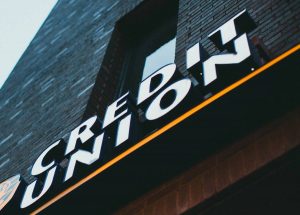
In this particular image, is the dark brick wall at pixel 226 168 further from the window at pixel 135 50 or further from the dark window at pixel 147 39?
the dark window at pixel 147 39

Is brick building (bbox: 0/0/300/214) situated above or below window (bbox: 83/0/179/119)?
above

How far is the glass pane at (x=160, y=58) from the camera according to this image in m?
6.61

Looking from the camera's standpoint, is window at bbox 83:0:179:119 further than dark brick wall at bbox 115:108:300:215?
Yes

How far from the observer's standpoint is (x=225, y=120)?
336 centimetres

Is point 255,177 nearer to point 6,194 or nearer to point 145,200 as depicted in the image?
point 145,200

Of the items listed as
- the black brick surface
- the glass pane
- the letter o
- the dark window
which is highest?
the letter o

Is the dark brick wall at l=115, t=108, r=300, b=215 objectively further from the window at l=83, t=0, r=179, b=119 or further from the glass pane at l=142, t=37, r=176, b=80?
the glass pane at l=142, t=37, r=176, b=80

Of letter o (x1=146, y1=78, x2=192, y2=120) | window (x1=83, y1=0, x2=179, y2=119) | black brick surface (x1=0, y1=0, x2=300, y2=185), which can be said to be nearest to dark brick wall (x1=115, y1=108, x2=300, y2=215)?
letter o (x1=146, y1=78, x2=192, y2=120)

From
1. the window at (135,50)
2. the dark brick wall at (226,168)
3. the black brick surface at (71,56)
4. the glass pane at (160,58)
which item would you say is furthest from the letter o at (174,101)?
the glass pane at (160,58)

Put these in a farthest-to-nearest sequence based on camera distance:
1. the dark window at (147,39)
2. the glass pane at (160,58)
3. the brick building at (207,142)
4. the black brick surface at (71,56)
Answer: the dark window at (147,39) < the glass pane at (160,58) < the black brick surface at (71,56) < the brick building at (207,142)

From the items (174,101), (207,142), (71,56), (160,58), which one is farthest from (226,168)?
(71,56)

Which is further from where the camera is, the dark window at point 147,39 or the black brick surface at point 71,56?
the dark window at point 147,39

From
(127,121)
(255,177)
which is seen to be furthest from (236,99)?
(127,121)

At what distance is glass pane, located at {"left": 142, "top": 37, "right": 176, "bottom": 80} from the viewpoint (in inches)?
260
